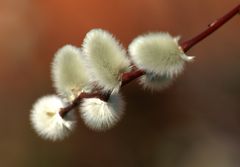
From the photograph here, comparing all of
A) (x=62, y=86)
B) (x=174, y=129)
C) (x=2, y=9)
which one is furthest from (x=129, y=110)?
(x=62, y=86)

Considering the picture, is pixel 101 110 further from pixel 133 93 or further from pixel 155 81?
pixel 133 93

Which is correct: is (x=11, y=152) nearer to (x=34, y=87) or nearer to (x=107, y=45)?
(x=34, y=87)

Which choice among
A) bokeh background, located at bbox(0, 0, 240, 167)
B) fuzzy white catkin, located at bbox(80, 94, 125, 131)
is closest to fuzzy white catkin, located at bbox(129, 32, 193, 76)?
fuzzy white catkin, located at bbox(80, 94, 125, 131)

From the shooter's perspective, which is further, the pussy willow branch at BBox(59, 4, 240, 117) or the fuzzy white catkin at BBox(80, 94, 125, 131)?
the fuzzy white catkin at BBox(80, 94, 125, 131)

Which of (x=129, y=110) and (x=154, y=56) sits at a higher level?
(x=129, y=110)

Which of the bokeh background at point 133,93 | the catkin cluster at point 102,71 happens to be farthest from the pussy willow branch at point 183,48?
the bokeh background at point 133,93

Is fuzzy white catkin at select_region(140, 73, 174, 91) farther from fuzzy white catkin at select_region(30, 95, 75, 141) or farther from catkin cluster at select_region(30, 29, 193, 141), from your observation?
fuzzy white catkin at select_region(30, 95, 75, 141)
